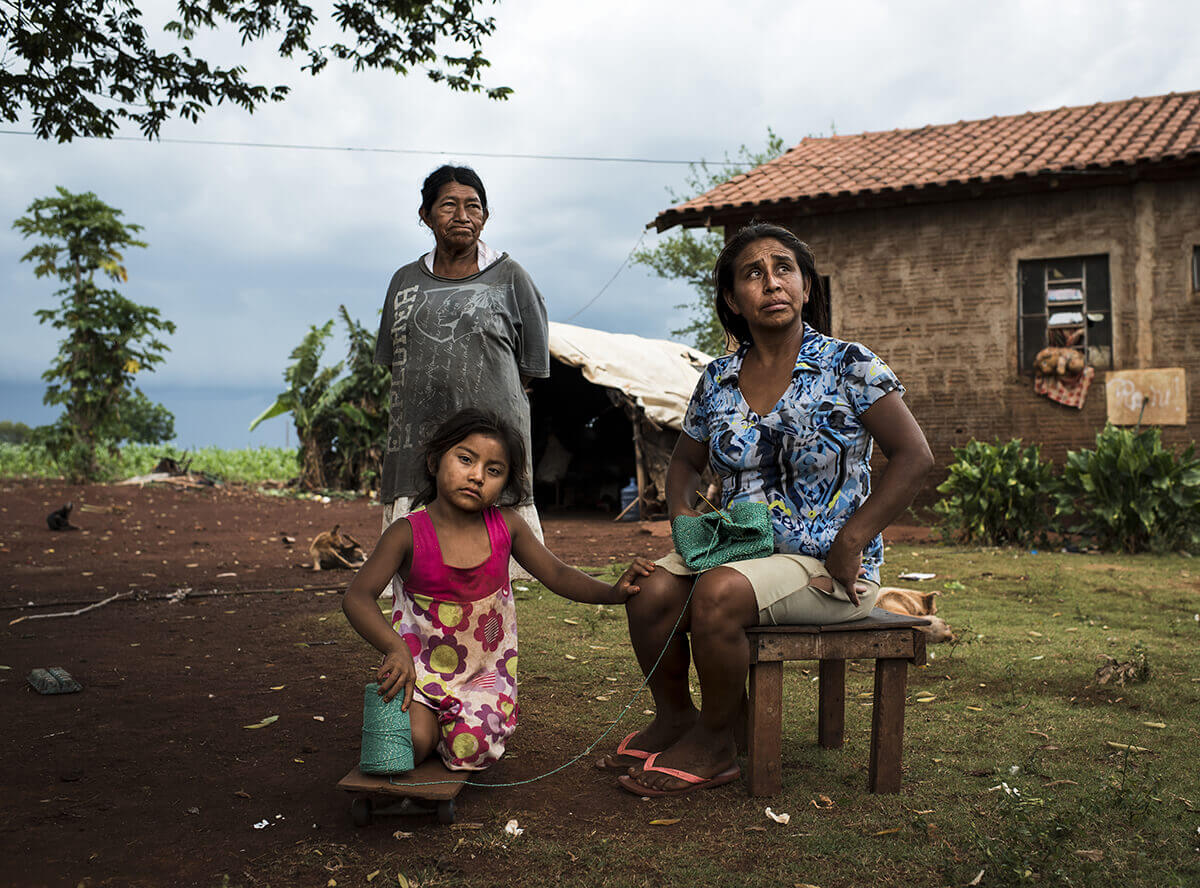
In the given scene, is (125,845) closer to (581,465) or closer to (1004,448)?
(1004,448)

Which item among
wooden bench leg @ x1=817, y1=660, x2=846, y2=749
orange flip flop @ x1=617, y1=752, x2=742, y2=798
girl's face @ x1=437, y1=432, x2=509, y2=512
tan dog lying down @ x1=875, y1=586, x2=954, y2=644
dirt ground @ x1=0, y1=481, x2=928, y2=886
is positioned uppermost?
girl's face @ x1=437, y1=432, x2=509, y2=512

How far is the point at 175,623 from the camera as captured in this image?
571cm

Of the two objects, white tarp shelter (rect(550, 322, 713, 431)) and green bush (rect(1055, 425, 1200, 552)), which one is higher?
white tarp shelter (rect(550, 322, 713, 431))

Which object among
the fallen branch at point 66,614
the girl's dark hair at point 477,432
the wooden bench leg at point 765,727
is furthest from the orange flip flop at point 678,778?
the fallen branch at point 66,614

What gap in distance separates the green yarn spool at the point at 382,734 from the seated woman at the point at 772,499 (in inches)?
27.9

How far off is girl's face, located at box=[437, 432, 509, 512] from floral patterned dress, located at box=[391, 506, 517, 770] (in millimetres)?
116

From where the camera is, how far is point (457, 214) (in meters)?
3.90

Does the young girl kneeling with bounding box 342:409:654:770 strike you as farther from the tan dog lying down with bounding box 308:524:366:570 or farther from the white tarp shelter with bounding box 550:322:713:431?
the white tarp shelter with bounding box 550:322:713:431

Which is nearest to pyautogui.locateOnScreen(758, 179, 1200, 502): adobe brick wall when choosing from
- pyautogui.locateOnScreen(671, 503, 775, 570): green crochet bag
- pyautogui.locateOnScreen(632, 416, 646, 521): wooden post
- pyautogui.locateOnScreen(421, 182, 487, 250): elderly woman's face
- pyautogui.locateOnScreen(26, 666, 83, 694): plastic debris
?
pyautogui.locateOnScreen(632, 416, 646, 521): wooden post

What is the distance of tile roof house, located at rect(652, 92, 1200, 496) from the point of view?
10875 mm

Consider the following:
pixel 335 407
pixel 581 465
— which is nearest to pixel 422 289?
pixel 581 465

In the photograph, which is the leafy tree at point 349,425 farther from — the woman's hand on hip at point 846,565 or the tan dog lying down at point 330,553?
the woman's hand on hip at point 846,565

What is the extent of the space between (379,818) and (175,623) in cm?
370

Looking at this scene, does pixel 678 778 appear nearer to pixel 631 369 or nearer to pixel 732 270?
pixel 732 270
